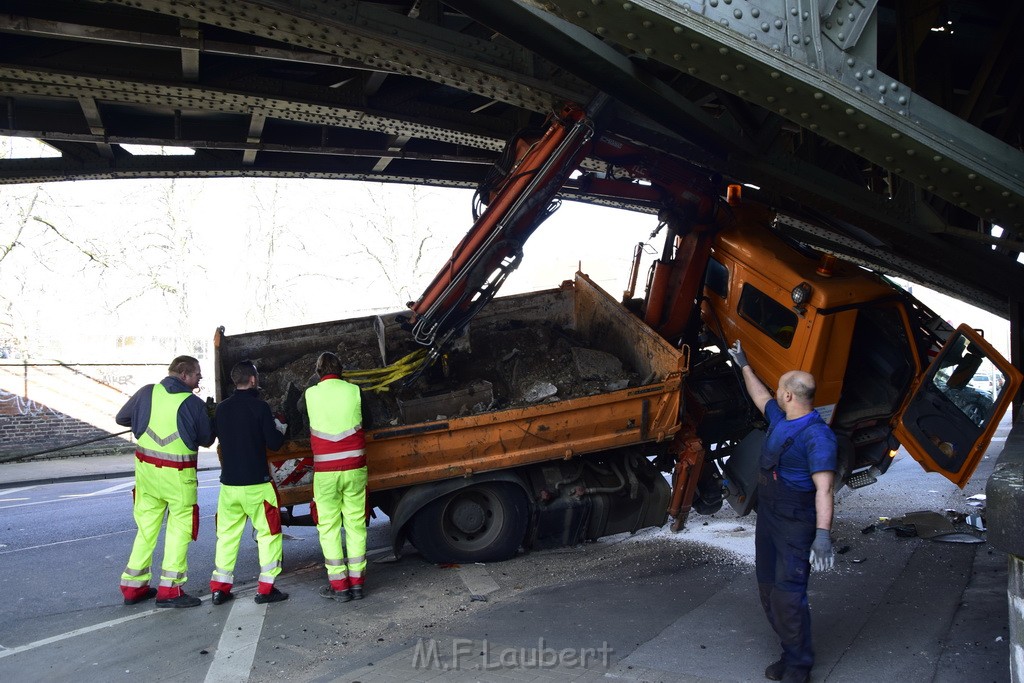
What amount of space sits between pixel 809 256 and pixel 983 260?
11.9 feet

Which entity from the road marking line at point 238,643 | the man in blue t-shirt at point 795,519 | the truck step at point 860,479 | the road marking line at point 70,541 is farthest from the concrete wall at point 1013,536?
the road marking line at point 70,541

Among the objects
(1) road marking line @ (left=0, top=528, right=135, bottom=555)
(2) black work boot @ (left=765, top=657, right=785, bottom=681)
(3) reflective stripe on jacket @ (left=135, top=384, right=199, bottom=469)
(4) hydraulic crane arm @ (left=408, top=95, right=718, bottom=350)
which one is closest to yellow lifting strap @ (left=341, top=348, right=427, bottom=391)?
(4) hydraulic crane arm @ (left=408, top=95, right=718, bottom=350)

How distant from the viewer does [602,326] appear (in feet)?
27.5

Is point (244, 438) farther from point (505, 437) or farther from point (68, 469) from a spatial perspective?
point (68, 469)

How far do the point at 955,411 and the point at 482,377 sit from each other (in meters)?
4.16

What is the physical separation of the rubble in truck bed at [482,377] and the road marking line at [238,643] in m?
1.53

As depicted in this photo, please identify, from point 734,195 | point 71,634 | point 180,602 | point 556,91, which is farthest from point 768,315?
point 71,634

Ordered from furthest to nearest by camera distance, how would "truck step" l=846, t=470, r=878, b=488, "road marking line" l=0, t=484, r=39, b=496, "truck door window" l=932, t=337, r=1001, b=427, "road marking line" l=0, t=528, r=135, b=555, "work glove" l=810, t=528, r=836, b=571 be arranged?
"road marking line" l=0, t=484, r=39, b=496, "road marking line" l=0, t=528, r=135, b=555, "truck step" l=846, t=470, r=878, b=488, "truck door window" l=932, t=337, r=1001, b=427, "work glove" l=810, t=528, r=836, b=571

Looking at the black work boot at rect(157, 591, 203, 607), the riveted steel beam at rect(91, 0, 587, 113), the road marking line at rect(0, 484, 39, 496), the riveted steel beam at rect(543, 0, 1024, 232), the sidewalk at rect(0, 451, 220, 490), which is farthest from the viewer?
the sidewalk at rect(0, 451, 220, 490)

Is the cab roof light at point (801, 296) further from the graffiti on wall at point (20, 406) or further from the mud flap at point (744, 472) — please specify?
the graffiti on wall at point (20, 406)

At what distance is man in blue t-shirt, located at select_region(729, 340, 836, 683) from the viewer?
4.20 m

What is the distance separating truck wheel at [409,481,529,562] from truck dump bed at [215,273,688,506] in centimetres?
31

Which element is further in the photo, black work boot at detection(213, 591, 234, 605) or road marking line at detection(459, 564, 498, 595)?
road marking line at detection(459, 564, 498, 595)

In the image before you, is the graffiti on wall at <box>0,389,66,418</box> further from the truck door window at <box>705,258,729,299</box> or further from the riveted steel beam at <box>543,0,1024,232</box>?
the riveted steel beam at <box>543,0,1024,232</box>
